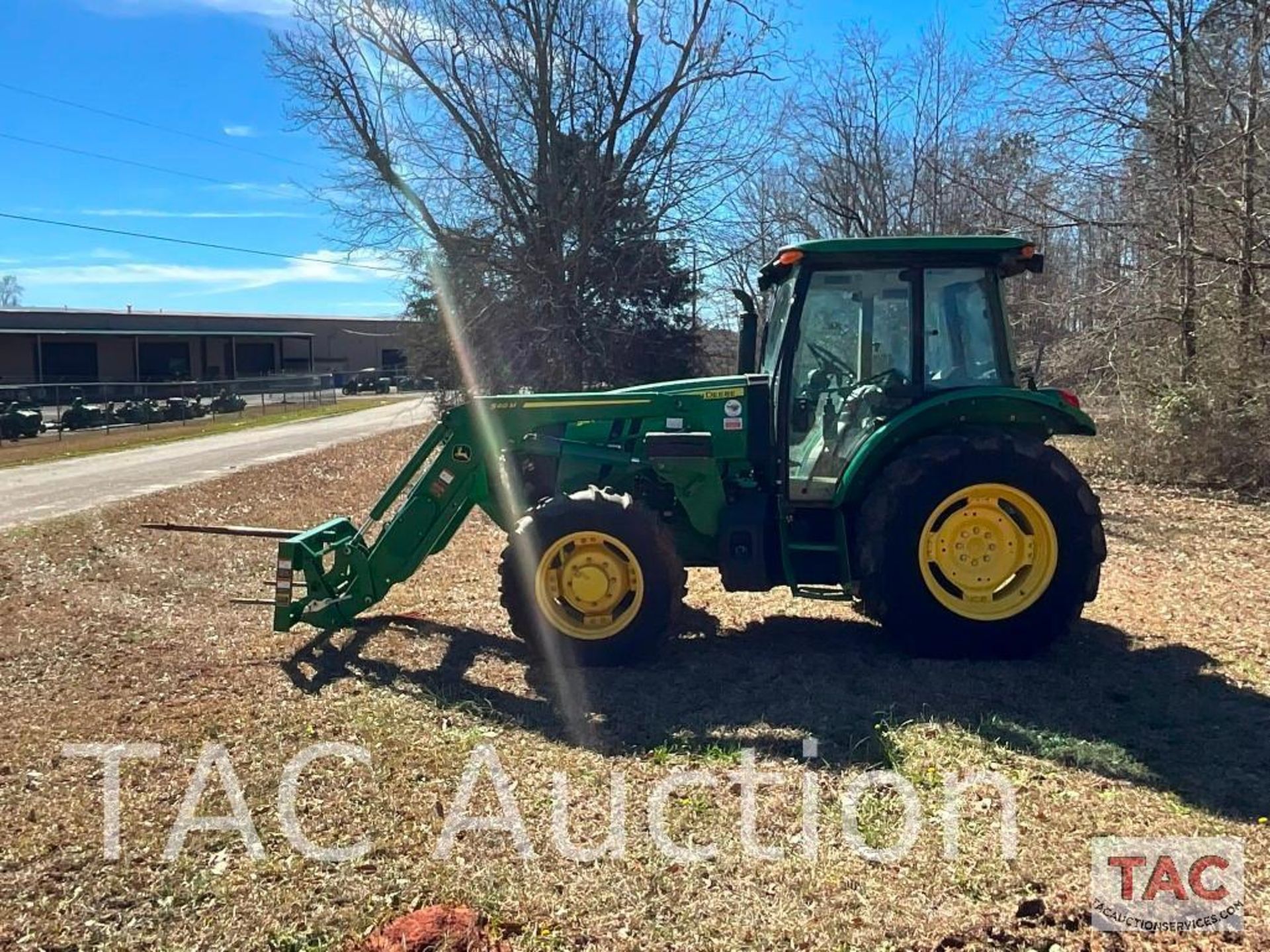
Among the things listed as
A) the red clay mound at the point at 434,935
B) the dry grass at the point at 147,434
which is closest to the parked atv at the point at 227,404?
the dry grass at the point at 147,434

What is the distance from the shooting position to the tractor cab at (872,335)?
18.2 ft

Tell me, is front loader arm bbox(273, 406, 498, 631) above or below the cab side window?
→ below

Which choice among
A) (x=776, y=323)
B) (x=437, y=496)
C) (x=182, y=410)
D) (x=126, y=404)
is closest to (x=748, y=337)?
(x=776, y=323)

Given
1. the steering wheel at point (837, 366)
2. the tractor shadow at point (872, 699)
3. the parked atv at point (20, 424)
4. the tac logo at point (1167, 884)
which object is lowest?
the tac logo at point (1167, 884)

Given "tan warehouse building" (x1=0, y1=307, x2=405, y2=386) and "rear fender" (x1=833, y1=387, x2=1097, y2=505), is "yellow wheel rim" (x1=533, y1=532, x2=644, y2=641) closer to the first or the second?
"rear fender" (x1=833, y1=387, x2=1097, y2=505)

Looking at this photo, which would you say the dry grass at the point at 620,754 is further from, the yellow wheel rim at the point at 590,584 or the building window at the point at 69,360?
the building window at the point at 69,360

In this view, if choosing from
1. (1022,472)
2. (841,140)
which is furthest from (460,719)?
(841,140)

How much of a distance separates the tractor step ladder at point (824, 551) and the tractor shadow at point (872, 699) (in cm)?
36

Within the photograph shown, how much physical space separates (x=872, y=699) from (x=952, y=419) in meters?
1.67

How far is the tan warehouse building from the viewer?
41.8 m

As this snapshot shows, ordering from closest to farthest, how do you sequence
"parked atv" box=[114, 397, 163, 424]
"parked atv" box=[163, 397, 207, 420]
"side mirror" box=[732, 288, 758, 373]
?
"side mirror" box=[732, 288, 758, 373] → "parked atv" box=[114, 397, 163, 424] → "parked atv" box=[163, 397, 207, 420]

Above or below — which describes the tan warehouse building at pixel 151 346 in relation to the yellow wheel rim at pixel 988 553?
above

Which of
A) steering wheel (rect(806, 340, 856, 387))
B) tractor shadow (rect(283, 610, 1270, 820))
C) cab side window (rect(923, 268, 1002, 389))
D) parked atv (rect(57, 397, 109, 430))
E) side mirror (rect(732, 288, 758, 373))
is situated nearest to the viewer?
tractor shadow (rect(283, 610, 1270, 820))

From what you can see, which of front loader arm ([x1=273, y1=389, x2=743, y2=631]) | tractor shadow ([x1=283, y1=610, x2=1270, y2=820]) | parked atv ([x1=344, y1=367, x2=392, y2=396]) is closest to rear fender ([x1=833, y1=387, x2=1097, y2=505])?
front loader arm ([x1=273, y1=389, x2=743, y2=631])
